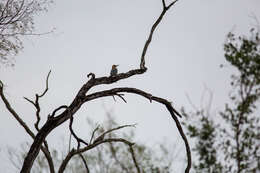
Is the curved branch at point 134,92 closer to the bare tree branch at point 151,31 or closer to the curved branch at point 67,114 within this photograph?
the curved branch at point 67,114

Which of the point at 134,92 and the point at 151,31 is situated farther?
the point at 151,31

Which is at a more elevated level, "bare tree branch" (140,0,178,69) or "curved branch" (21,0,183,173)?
"bare tree branch" (140,0,178,69)

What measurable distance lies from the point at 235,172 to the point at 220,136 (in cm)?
107

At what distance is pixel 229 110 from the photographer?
8.73 metres

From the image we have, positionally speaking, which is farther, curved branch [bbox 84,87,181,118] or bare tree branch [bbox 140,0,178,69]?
bare tree branch [bbox 140,0,178,69]

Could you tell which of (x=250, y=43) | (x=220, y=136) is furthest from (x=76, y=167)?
(x=250, y=43)

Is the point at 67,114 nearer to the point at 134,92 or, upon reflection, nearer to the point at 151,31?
the point at 134,92

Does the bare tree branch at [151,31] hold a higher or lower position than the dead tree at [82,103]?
higher

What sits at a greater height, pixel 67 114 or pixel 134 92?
pixel 134 92

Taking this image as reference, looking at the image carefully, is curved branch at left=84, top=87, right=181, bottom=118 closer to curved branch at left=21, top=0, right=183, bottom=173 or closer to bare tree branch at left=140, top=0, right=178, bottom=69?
curved branch at left=21, top=0, right=183, bottom=173

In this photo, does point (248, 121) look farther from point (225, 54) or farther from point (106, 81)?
point (106, 81)

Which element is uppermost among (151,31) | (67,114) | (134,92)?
(151,31)

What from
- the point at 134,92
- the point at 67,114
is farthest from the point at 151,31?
the point at 67,114

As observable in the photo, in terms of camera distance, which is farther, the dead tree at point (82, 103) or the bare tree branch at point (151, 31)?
the bare tree branch at point (151, 31)
